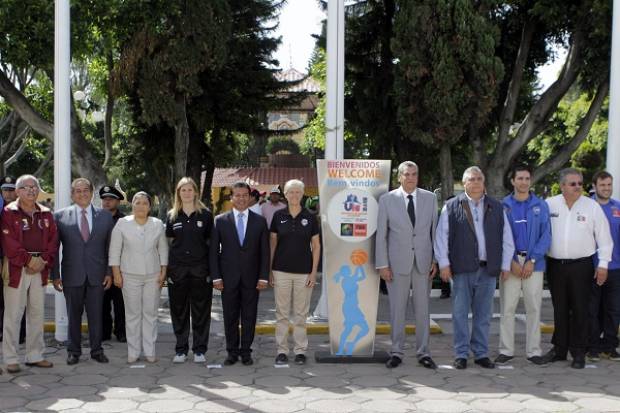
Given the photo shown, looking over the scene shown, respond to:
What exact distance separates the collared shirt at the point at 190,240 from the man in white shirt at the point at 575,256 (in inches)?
140

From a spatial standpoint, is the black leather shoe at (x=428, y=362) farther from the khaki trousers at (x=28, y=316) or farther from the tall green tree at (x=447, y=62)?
the tall green tree at (x=447, y=62)

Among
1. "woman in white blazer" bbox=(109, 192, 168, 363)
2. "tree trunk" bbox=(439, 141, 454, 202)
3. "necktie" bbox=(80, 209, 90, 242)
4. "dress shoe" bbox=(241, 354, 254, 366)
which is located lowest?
"dress shoe" bbox=(241, 354, 254, 366)

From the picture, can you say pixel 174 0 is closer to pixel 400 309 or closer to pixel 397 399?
pixel 400 309

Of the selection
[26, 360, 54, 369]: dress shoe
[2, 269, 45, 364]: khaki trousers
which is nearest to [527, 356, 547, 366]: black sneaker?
[26, 360, 54, 369]: dress shoe

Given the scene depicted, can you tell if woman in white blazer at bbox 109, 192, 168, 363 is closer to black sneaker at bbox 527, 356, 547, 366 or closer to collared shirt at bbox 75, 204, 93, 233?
collared shirt at bbox 75, 204, 93, 233

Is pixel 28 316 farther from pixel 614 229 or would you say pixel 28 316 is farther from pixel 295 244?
pixel 614 229

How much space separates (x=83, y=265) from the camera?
681 cm

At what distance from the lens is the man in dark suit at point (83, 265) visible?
22.3ft

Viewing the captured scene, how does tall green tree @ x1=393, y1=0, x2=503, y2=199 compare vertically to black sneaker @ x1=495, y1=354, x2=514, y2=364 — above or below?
above

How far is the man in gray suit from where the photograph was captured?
6625 mm

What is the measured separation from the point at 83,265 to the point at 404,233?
3.25 m

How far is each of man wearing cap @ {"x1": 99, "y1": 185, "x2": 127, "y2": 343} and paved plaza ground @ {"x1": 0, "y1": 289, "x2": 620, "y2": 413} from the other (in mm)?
688

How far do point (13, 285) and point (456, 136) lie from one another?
374 inches

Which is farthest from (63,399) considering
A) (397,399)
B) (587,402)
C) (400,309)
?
(587,402)
